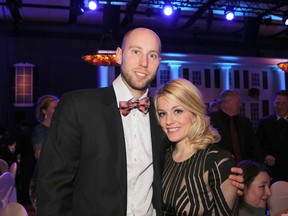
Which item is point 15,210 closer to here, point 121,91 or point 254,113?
point 121,91

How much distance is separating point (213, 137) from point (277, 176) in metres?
3.23

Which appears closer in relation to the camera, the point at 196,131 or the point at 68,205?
the point at 68,205

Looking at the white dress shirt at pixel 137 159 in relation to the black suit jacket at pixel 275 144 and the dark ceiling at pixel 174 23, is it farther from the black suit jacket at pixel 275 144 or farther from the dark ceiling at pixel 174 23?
the dark ceiling at pixel 174 23

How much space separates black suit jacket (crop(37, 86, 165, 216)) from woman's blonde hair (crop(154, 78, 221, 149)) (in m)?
0.43

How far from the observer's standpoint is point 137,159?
162cm

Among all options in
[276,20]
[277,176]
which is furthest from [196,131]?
[276,20]

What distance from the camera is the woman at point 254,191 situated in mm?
2604

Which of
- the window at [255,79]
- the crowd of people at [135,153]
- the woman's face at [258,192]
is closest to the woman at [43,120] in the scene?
the crowd of people at [135,153]

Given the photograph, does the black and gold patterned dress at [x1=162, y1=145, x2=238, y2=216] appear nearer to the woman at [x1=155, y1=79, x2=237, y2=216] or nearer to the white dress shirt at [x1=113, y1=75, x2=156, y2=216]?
the woman at [x1=155, y1=79, x2=237, y2=216]

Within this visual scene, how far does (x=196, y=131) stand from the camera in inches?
74.2

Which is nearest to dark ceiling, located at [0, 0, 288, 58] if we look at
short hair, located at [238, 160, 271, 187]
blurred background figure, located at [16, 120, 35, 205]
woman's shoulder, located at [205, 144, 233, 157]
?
blurred background figure, located at [16, 120, 35, 205]

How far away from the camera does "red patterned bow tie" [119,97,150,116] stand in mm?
1639

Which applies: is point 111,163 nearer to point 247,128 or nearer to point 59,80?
point 247,128

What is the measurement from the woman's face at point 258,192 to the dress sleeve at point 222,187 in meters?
1.00
